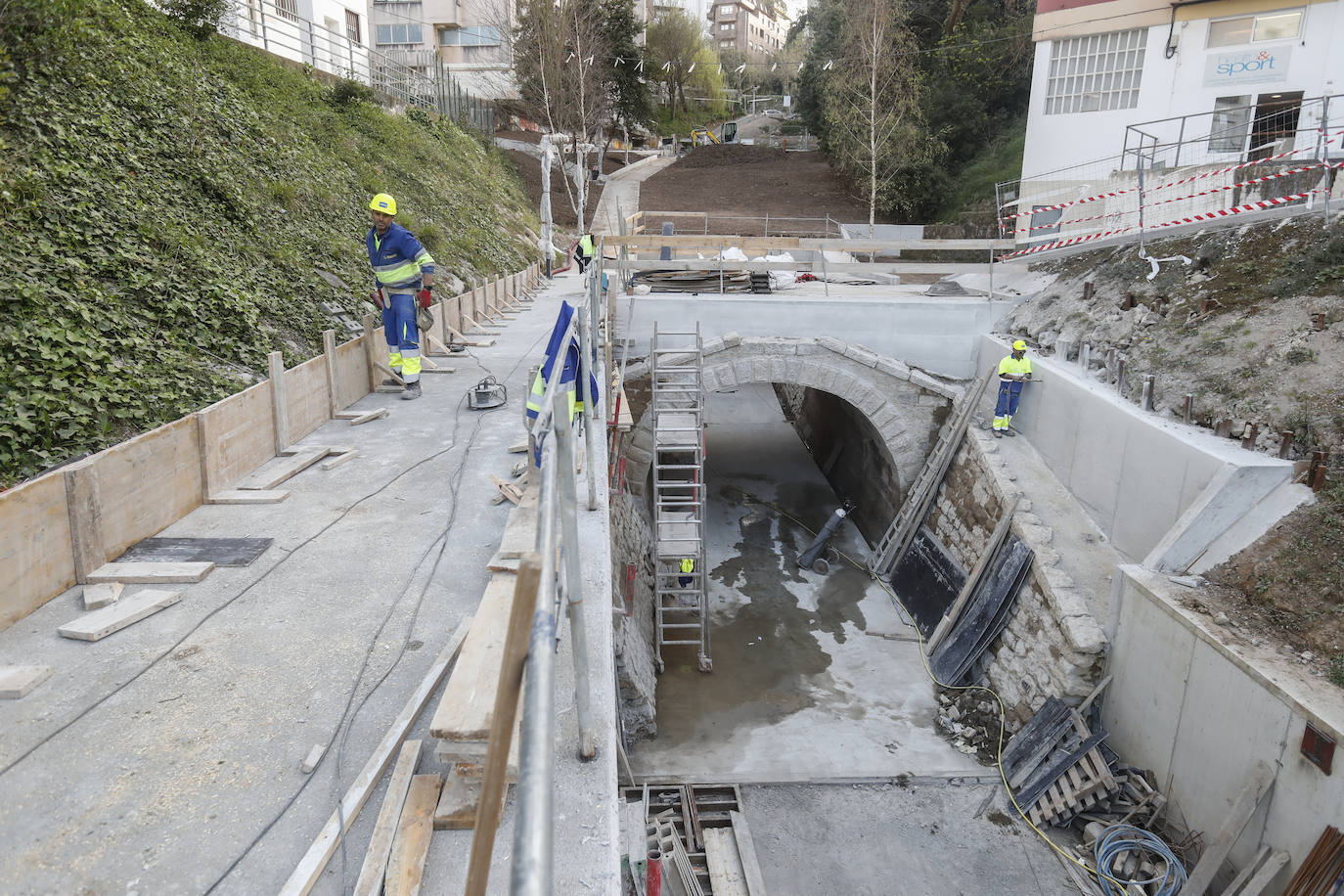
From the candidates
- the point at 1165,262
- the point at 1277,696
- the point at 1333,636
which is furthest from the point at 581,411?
the point at 1165,262

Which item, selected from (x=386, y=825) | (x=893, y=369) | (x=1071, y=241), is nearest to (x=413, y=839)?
(x=386, y=825)

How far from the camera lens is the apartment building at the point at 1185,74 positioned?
692 inches

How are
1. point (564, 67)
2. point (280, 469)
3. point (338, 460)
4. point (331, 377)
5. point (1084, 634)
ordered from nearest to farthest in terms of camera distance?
point (280, 469) → point (338, 460) → point (331, 377) → point (1084, 634) → point (564, 67)

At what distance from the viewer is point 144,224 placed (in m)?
7.81

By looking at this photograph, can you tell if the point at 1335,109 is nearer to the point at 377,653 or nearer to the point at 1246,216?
the point at 1246,216

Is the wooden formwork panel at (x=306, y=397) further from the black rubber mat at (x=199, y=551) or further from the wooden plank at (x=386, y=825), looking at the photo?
the wooden plank at (x=386, y=825)

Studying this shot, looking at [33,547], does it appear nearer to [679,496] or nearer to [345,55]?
[679,496]

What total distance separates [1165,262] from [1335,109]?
373 inches

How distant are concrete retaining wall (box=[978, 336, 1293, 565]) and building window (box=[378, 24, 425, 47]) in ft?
130

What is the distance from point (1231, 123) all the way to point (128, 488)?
2282 centimetres

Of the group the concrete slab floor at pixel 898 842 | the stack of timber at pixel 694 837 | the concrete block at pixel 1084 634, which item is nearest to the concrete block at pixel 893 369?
the concrete block at pixel 1084 634

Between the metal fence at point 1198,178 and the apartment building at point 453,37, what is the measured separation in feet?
92.6

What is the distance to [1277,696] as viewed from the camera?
19.8 ft

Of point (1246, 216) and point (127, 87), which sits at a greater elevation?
point (127, 87)
